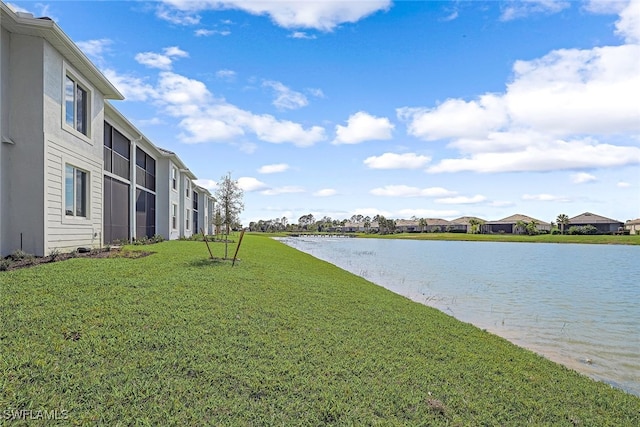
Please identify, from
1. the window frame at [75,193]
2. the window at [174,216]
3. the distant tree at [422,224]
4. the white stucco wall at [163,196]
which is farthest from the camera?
the distant tree at [422,224]

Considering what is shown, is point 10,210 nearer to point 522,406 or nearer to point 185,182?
point 522,406

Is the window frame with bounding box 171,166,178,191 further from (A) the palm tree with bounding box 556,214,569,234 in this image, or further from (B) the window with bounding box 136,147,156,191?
(A) the palm tree with bounding box 556,214,569,234

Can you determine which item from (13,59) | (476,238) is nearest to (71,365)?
(13,59)

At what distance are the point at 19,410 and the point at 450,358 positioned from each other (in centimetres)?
502

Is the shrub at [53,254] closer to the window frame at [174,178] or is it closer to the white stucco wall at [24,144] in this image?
the white stucco wall at [24,144]

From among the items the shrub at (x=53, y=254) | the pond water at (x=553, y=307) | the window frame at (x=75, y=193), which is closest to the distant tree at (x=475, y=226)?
the pond water at (x=553, y=307)

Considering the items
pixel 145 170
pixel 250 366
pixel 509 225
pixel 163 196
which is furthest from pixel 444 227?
pixel 250 366

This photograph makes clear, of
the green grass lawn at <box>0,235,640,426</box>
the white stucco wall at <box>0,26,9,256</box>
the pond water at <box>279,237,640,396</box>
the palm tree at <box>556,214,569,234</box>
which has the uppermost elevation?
the white stucco wall at <box>0,26,9,256</box>

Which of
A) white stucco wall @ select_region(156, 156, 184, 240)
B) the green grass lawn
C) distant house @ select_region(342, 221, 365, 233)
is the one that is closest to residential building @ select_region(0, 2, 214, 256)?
the green grass lawn

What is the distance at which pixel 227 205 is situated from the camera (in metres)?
34.7

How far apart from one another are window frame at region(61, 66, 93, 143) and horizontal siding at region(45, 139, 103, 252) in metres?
0.63
